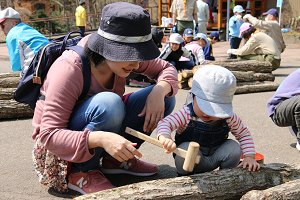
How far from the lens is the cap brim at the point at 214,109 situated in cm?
192

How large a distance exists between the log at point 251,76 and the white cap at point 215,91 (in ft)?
12.7

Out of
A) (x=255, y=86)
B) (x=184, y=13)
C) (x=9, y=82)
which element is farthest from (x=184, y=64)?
(x=9, y=82)

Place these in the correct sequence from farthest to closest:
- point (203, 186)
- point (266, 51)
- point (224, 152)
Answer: point (266, 51), point (224, 152), point (203, 186)

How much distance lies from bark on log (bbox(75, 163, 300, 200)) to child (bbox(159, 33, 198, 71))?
438 cm

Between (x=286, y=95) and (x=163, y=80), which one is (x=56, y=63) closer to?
(x=163, y=80)

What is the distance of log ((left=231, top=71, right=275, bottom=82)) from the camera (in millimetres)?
5734

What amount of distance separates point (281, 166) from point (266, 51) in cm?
523

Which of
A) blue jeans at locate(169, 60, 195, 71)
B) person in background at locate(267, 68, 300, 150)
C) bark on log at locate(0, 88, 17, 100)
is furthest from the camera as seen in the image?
blue jeans at locate(169, 60, 195, 71)

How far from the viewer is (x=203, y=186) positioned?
180 centimetres

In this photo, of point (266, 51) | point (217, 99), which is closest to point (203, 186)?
point (217, 99)

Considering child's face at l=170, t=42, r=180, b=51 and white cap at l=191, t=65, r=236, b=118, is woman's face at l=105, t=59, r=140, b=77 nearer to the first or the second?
white cap at l=191, t=65, r=236, b=118

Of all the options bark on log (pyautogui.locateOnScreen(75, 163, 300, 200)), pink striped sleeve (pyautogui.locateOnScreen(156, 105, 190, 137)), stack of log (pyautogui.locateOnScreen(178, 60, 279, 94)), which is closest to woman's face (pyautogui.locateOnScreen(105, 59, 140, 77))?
pink striped sleeve (pyautogui.locateOnScreen(156, 105, 190, 137))

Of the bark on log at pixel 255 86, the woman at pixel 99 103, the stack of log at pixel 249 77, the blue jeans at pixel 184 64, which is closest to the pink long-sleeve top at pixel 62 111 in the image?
the woman at pixel 99 103

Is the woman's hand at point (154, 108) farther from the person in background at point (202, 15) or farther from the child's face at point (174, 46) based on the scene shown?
the person in background at point (202, 15)
